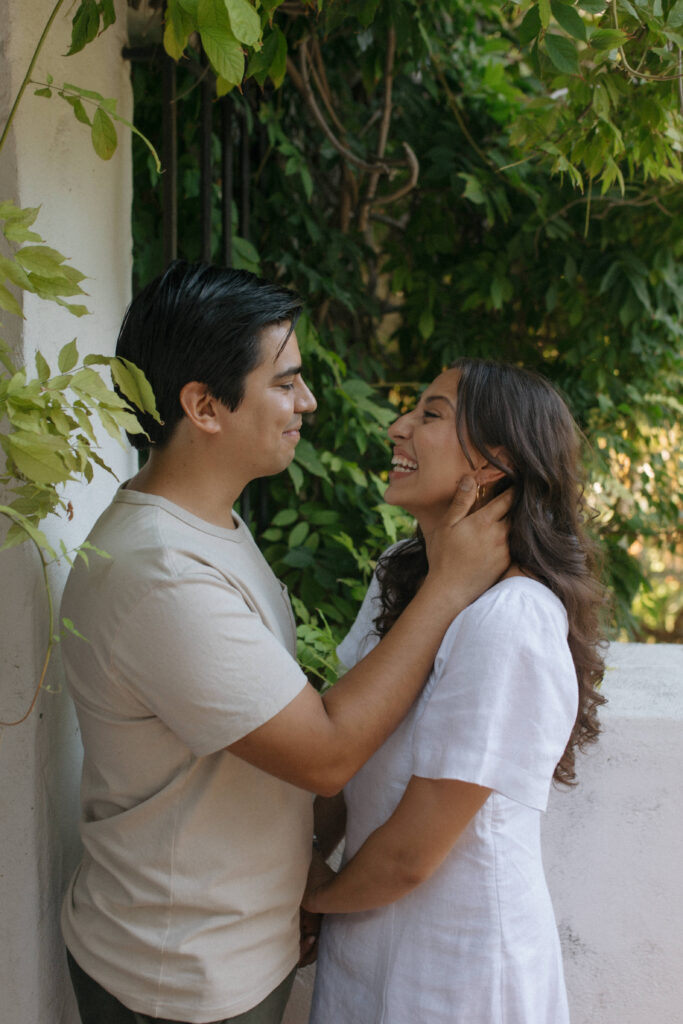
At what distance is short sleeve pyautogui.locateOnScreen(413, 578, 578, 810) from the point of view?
4.12 ft

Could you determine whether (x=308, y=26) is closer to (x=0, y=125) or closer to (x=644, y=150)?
(x=644, y=150)

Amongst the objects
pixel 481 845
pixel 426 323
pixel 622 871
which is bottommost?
pixel 622 871

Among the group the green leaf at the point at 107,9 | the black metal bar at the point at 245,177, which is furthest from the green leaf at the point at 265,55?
the black metal bar at the point at 245,177

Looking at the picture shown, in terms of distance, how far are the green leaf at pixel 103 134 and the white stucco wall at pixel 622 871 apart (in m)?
1.53

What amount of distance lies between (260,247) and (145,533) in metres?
1.71

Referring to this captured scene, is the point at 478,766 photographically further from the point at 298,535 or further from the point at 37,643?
the point at 298,535

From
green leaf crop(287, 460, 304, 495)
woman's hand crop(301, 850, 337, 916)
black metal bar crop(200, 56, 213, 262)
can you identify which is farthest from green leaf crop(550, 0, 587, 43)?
woman's hand crop(301, 850, 337, 916)

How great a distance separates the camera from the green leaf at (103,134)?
1.23 meters

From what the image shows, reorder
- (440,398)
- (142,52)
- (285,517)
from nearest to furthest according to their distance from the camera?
(440,398)
(142,52)
(285,517)

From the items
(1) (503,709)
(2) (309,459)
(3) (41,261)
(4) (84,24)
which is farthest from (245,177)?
(1) (503,709)

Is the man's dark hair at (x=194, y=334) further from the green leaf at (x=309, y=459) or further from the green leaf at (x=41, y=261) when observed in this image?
the green leaf at (x=309, y=459)

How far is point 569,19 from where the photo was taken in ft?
4.26

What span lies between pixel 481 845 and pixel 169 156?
163 centimetres

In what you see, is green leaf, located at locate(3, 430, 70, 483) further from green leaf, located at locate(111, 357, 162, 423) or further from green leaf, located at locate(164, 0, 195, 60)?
green leaf, located at locate(164, 0, 195, 60)
